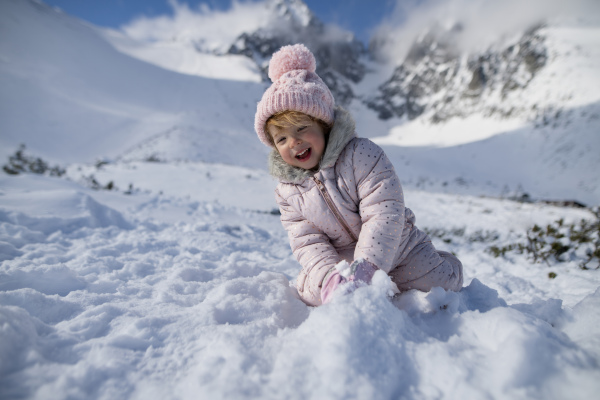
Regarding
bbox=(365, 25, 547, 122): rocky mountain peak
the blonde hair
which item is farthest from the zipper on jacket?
bbox=(365, 25, 547, 122): rocky mountain peak

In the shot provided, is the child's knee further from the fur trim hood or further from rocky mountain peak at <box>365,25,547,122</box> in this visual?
rocky mountain peak at <box>365,25,547,122</box>

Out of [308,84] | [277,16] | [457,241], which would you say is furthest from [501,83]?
[277,16]

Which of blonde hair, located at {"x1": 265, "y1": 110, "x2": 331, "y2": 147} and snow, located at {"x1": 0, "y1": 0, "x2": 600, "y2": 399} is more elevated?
blonde hair, located at {"x1": 265, "y1": 110, "x2": 331, "y2": 147}

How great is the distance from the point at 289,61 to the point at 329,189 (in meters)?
0.94

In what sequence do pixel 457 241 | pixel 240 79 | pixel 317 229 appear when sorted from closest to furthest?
pixel 317 229 < pixel 457 241 < pixel 240 79

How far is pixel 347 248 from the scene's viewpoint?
2.08m

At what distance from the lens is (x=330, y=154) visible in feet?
6.02

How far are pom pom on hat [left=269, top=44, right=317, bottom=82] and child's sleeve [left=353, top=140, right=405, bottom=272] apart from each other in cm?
73

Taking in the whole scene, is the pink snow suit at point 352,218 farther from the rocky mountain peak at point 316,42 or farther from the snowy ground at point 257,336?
the rocky mountain peak at point 316,42

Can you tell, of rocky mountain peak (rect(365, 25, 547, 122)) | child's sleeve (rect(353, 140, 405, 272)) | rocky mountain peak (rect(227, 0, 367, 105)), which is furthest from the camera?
rocky mountain peak (rect(227, 0, 367, 105))

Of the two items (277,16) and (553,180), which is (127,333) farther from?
(277,16)

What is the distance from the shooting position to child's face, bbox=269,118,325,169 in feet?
6.12

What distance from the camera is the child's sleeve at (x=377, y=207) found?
5.42ft

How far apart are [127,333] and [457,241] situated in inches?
192
